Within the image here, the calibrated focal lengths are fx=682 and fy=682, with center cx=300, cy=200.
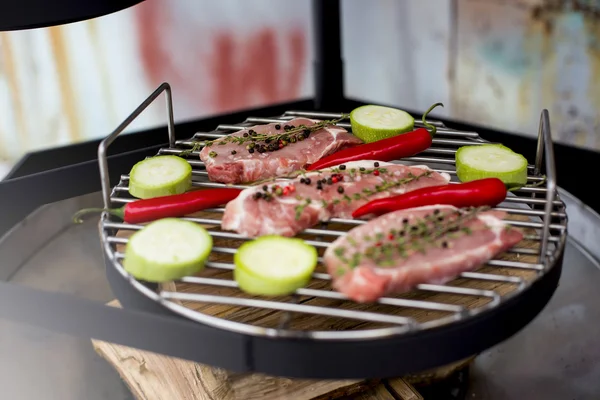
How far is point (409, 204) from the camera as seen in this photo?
2.01 m

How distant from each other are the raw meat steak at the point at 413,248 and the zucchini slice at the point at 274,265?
8 centimetres

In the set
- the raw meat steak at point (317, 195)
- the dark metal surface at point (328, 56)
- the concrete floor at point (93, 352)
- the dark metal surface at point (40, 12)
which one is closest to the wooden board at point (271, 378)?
the raw meat steak at point (317, 195)

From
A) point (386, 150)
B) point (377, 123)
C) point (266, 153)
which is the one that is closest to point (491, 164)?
point (386, 150)

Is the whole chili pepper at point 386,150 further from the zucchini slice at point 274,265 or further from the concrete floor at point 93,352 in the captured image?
the concrete floor at point 93,352

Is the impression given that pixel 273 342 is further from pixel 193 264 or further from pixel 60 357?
pixel 60 357

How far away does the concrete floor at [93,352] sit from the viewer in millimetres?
2410

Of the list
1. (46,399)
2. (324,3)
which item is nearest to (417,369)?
(46,399)

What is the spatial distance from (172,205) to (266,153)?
410 millimetres

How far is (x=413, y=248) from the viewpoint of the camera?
1737mm

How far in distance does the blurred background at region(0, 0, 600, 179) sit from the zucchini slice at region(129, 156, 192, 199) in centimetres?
222

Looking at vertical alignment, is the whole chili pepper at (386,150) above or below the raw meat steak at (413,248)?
above

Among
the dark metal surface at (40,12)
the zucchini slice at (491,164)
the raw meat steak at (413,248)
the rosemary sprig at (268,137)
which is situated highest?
the dark metal surface at (40,12)

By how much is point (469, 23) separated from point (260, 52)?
4.60 feet

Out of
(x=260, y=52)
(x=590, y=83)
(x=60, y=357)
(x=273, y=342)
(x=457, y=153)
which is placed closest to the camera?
(x=273, y=342)
